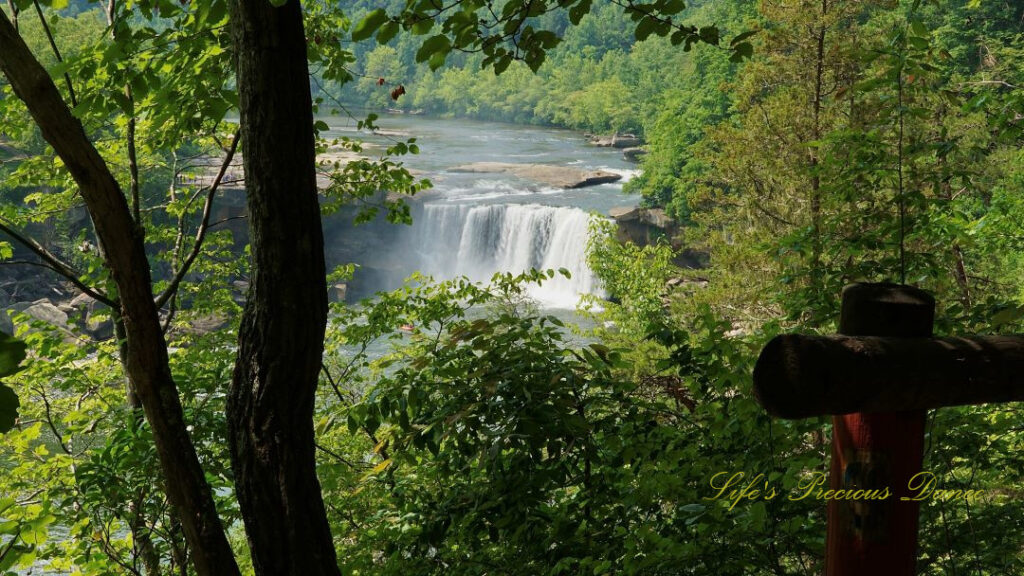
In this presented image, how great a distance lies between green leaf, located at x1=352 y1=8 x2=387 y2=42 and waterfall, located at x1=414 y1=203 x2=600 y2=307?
2028cm

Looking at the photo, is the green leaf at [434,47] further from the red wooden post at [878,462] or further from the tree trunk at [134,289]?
the red wooden post at [878,462]

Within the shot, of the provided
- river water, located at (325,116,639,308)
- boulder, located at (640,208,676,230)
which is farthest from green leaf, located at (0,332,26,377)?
boulder, located at (640,208,676,230)

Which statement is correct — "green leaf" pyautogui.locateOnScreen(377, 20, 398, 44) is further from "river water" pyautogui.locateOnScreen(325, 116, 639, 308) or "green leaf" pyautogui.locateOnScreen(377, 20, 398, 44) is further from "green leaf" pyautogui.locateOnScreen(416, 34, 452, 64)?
"river water" pyautogui.locateOnScreen(325, 116, 639, 308)

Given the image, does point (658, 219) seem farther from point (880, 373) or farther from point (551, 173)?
point (880, 373)

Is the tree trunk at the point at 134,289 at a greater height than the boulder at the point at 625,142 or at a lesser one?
greater

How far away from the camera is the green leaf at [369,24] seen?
1.79m

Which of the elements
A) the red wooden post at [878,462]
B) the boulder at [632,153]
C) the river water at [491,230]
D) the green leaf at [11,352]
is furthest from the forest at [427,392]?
the boulder at [632,153]

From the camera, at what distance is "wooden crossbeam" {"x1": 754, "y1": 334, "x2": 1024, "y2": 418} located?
3.89ft

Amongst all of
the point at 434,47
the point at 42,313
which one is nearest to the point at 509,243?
the point at 42,313

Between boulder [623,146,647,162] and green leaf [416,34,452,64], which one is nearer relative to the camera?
green leaf [416,34,452,64]

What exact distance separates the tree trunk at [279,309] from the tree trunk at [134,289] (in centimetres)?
41

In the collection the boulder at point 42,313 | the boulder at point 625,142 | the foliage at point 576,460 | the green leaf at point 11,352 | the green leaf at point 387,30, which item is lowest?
the boulder at point 42,313

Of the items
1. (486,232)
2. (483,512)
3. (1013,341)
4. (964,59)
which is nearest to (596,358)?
(483,512)

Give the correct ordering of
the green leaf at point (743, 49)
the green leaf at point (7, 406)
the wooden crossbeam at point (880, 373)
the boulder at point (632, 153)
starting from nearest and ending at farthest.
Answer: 1. the green leaf at point (7, 406)
2. the wooden crossbeam at point (880, 373)
3. the green leaf at point (743, 49)
4. the boulder at point (632, 153)
